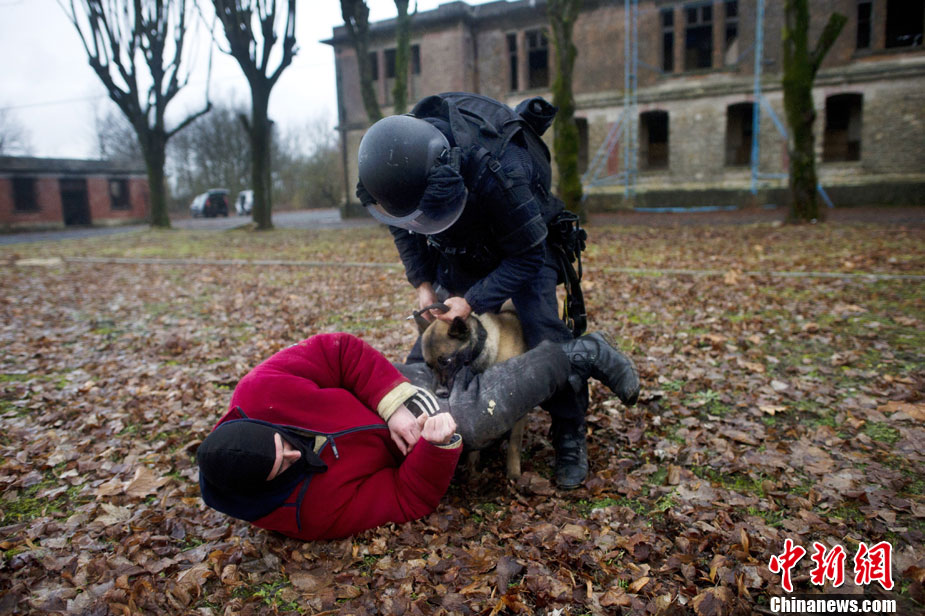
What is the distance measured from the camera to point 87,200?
36.6 metres

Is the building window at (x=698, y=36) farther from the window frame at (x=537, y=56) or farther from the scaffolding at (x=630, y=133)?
the window frame at (x=537, y=56)

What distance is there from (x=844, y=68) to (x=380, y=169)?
24820mm

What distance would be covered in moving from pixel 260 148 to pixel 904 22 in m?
24.1

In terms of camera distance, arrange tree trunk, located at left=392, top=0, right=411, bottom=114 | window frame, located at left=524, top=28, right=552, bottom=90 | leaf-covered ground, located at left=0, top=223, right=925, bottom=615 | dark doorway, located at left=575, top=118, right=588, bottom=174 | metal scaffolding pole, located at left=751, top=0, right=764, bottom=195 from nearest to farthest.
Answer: leaf-covered ground, located at left=0, top=223, right=925, bottom=615 → tree trunk, located at left=392, top=0, right=411, bottom=114 → metal scaffolding pole, located at left=751, top=0, right=764, bottom=195 → dark doorway, located at left=575, top=118, right=588, bottom=174 → window frame, located at left=524, top=28, right=552, bottom=90

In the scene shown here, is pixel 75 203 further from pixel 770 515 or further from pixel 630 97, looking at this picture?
pixel 770 515

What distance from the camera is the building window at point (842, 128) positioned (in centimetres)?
2230

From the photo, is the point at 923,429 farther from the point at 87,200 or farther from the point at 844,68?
the point at 87,200

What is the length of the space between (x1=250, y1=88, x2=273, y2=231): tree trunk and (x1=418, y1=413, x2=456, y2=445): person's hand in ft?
64.6

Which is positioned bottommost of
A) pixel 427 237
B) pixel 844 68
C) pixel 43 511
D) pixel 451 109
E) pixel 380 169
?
pixel 43 511

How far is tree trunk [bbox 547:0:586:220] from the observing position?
14.6m

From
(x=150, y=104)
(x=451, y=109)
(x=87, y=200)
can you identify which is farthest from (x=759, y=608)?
(x=87, y=200)

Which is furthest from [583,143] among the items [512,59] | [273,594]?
[273,594]

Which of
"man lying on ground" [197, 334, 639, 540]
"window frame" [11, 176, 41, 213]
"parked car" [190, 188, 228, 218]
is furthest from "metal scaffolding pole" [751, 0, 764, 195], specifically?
"window frame" [11, 176, 41, 213]

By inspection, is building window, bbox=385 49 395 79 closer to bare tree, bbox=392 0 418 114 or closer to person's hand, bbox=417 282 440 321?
bare tree, bbox=392 0 418 114
